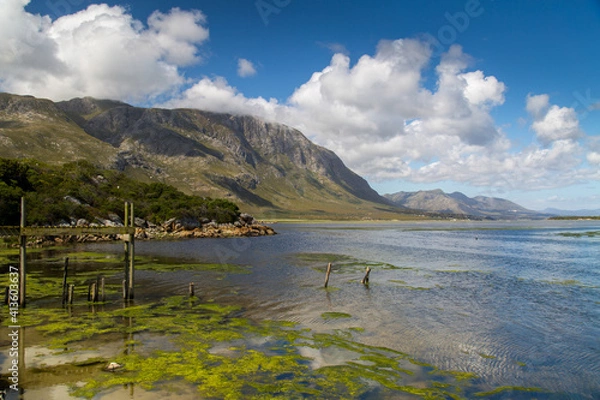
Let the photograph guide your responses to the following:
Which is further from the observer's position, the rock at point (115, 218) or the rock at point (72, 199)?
the rock at point (115, 218)

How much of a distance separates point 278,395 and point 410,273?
111 ft

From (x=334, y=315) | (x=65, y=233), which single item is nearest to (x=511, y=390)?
(x=334, y=315)

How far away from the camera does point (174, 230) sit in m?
103

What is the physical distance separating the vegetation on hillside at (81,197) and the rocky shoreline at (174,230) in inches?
91.7

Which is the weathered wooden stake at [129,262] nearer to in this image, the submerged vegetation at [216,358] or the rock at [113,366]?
the submerged vegetation at [216,358]

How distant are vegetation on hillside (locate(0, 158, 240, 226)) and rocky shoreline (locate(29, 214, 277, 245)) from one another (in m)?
2.33

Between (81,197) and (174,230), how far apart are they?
23948 millimetres

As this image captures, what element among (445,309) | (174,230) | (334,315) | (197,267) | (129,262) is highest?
(129,262)

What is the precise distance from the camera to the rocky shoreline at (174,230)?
254 feet

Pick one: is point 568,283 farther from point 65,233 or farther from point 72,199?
point 72,199

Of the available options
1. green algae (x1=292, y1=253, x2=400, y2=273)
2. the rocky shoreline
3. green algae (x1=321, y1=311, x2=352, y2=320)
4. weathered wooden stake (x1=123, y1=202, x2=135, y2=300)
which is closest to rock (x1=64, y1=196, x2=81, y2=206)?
the rocky shoreline

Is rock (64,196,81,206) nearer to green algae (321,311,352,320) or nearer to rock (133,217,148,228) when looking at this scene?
rock (133,217,148,228)

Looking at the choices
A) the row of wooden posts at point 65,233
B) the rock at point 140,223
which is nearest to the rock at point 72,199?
the rock at point 140,223

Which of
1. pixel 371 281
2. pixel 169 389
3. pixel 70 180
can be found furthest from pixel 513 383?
pixel 70 180
